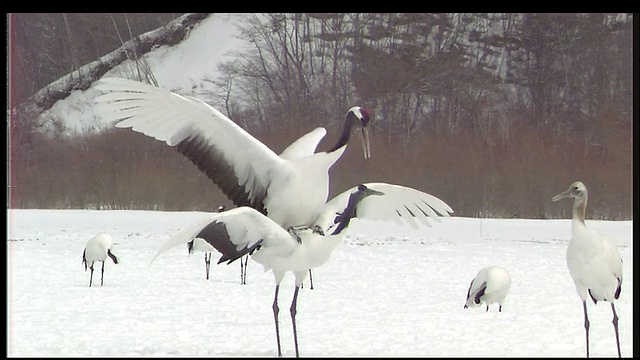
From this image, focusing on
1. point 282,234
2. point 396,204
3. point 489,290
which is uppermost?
point 396,204

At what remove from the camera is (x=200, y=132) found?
4.69m

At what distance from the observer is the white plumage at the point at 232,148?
447 cm

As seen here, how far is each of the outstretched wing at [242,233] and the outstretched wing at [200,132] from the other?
15.4 inches

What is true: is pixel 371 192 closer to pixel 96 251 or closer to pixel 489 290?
pixel 489 290

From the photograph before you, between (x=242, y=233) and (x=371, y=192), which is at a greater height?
(x=371, y=192)

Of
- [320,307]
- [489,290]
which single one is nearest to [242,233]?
[320,307]

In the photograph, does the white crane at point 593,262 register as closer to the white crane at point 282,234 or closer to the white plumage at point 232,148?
the white crane at point 282,234

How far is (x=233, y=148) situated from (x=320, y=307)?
231 centimetres

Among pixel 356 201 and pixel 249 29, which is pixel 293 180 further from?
pixel 249 29

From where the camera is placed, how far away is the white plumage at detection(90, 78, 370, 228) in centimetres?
447

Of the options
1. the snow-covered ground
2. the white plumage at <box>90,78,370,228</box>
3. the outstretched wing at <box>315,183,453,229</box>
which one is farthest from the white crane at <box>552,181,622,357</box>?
the white plumage at <box>90,78,370,228</box>

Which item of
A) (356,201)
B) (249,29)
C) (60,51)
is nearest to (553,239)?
(356,201)

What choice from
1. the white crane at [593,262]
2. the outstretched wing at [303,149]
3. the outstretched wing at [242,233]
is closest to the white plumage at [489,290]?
the white crane at [593,262]

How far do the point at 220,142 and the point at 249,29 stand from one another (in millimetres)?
17983
